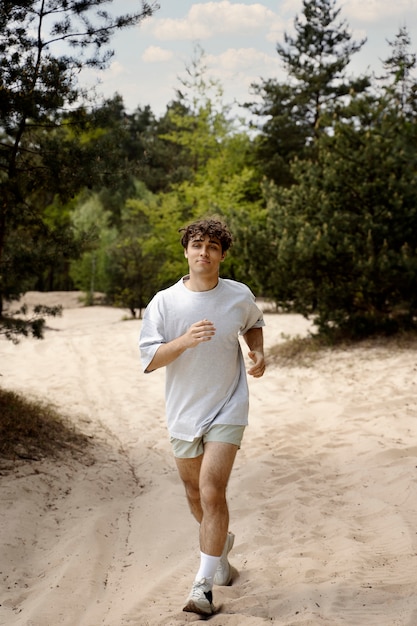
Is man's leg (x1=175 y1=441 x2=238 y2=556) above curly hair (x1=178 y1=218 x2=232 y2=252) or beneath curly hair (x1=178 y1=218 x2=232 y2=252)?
beneath

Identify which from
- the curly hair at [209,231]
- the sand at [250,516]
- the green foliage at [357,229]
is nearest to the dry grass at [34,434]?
the sand at [250,516]

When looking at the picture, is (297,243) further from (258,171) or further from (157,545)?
(258,171)

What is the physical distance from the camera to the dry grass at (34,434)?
6156 millimetres

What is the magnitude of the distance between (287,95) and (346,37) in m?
Result: 3.57

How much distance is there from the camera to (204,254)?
3.35m

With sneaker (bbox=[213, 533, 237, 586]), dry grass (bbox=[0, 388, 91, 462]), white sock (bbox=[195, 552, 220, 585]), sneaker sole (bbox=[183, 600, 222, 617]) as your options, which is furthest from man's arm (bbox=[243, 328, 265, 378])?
dry grass (bbox=[0, 388, 91, 462])

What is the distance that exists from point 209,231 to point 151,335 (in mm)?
659

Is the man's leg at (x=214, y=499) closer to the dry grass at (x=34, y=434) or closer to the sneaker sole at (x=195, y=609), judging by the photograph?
the sneaker sole at (x=195, y=609)

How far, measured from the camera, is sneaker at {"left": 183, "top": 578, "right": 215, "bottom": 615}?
3.10 metres

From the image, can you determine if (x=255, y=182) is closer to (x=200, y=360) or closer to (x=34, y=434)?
(x=34, y=434)

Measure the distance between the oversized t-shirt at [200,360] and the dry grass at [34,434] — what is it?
3.27 meters

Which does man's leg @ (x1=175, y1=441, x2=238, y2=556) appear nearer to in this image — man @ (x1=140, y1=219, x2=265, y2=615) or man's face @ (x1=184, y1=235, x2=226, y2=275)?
man @ (x1=140, y1=219, x2=265, y2=615)

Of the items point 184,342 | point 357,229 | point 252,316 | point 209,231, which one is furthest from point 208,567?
point 357,229

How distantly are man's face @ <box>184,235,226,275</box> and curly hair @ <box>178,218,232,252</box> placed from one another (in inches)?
0.9
